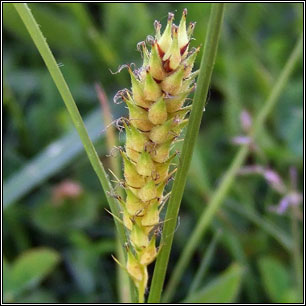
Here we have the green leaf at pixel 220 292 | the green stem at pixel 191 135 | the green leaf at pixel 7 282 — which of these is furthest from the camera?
the green leaf at pixel 7 282

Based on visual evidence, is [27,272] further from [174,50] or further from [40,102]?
[174,50]

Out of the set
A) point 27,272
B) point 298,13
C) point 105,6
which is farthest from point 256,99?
point 27,272

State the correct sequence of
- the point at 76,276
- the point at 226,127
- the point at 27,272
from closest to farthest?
the point at 27,272 → the point at 76,276 → the point at 226,127

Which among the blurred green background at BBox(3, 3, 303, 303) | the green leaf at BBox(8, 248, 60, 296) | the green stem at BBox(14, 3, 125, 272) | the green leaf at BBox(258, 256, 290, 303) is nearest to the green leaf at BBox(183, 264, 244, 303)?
the blurred green background at BBox(3, 3, 303, 303)

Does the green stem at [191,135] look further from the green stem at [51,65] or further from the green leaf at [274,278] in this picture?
the green leaf at [274,278]

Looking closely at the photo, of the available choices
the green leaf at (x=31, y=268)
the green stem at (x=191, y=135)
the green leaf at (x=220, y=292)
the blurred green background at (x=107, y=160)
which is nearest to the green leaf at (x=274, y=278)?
the blurred green background at (x=107, y=160)

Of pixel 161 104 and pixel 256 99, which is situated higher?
pixel 161 104
